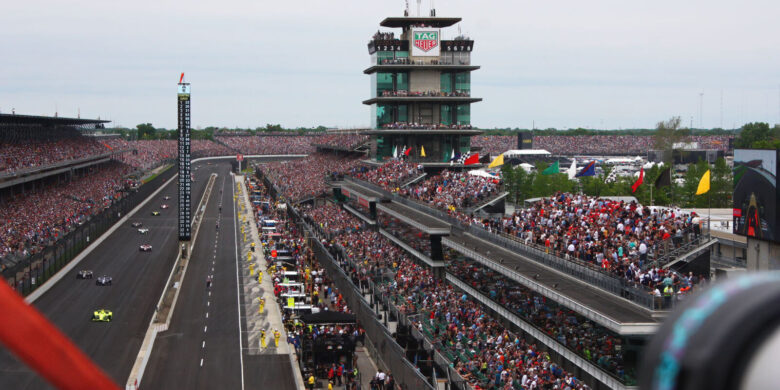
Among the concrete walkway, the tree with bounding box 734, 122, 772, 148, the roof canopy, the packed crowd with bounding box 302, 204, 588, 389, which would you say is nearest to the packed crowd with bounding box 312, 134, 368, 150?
the concrete walkway

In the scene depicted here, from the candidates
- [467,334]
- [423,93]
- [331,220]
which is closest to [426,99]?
[423,93]

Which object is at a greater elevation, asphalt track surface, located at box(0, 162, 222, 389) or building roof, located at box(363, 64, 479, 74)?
building roof, located at box(363, 64, 479, 74)

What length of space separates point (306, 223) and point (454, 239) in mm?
34763

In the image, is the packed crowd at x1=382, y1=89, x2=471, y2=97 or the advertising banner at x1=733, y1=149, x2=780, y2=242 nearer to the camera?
the advertising banner at x1=733, y1=149, x2=780, y2=242

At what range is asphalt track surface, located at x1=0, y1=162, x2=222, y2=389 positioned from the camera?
113 feet

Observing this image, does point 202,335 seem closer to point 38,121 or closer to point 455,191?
point 455,191

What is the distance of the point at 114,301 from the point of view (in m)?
49.2

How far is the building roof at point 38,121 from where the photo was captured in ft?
276

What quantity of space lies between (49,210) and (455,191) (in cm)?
4213

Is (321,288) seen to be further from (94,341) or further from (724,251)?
(724,251)

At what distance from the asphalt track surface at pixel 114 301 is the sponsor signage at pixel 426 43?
28502 millimetres

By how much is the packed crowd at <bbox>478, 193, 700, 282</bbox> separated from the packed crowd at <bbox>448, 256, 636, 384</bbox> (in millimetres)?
1917

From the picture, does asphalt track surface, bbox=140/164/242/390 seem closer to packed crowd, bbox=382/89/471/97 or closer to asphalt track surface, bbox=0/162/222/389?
asphalt track surface, bbox=0/162/222/389

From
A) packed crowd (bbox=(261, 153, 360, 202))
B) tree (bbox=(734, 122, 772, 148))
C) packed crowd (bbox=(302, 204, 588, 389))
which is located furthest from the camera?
tree (bbox=(734, 122, 772, 148))
